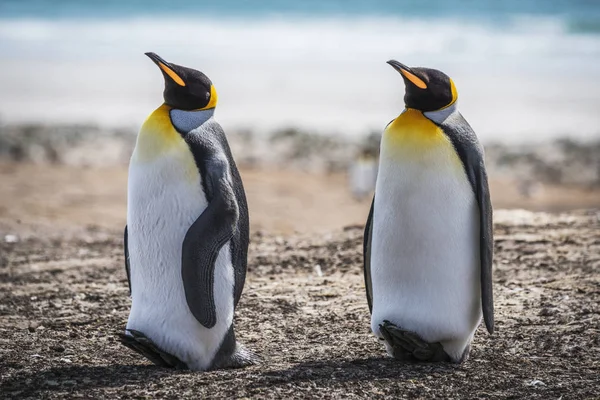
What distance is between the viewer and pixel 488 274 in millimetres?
4797

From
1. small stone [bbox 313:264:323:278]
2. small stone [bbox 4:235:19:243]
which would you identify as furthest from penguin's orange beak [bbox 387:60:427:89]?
small stone [bbox 4:235:19:243]

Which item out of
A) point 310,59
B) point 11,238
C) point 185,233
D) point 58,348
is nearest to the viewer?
point 185,233

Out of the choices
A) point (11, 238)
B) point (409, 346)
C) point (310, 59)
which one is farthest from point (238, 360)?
point (310, 59)

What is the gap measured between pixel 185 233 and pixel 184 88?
2.46ft

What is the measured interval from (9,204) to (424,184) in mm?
8055

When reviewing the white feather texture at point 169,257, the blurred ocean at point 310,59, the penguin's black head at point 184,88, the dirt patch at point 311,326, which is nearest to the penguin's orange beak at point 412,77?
the penguin's black head at point 184,88

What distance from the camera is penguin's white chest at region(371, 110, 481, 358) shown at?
4.76 meters

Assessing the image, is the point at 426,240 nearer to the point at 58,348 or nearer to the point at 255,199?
the point at 58,348

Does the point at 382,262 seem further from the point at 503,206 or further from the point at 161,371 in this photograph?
the point at 503,206

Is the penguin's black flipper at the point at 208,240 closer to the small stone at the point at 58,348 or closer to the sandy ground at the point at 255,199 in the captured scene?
the small stone at the point at 58,348

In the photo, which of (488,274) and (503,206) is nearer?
(488,274)

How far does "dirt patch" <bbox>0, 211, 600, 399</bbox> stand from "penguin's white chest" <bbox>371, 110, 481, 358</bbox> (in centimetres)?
27

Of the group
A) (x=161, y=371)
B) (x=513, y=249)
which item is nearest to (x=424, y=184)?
(x=161, y=371)

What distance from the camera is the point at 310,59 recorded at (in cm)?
3738
